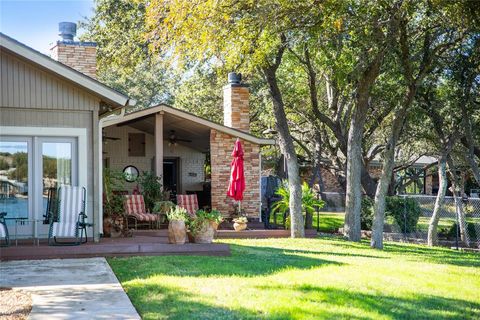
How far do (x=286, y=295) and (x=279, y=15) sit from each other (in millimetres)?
6046

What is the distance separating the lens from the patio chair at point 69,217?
35.6 feet

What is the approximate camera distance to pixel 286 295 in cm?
713

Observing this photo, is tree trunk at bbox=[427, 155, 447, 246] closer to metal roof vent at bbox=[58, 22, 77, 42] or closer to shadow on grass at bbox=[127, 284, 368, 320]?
metal roof vent at bbox=[58, 22, 77, 42]

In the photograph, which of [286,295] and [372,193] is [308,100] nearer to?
[372,193]

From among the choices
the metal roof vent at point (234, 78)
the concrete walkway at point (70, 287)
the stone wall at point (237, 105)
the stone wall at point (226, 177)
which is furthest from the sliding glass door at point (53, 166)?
the metal roof vent at point (234, 78)

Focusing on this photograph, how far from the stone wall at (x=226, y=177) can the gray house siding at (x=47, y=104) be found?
22.2 ft

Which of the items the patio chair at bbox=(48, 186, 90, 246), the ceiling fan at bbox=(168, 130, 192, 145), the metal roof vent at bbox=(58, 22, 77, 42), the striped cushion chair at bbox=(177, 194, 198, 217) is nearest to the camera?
the patio chair at bbox=(48, 186, 90, 246)

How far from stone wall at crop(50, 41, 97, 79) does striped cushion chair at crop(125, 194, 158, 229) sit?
3336 millimetres

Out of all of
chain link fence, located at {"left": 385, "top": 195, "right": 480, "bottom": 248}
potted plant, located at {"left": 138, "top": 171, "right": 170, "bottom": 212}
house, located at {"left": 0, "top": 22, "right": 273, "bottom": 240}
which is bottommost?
chain link fence, located at {"left": 385, "top": 195, "right": 480, "bottom": 248}

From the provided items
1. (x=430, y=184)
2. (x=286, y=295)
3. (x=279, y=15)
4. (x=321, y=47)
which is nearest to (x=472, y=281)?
(x=286, y=295)

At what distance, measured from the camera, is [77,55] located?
14.3 m

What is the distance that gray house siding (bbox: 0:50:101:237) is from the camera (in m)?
11.0

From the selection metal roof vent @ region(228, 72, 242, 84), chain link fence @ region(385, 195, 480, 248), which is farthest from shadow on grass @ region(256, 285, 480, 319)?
chain link fence @ region(385, 195, 480, 248)

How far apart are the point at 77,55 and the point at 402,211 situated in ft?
40.4
